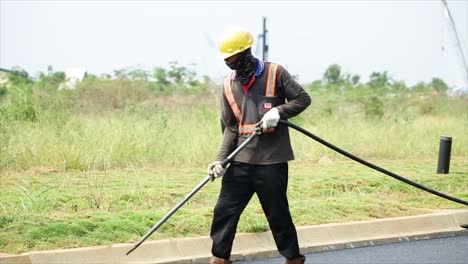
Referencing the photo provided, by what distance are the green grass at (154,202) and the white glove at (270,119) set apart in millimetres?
2225

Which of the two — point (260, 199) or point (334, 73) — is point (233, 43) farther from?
point (334, 73)

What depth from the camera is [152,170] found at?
12.1m

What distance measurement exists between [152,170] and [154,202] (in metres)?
2.93

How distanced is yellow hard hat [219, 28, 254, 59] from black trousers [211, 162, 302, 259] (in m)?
0.82

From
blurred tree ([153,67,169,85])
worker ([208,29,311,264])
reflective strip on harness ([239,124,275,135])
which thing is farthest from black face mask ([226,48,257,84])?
blurred tree ([153,67,169,85])

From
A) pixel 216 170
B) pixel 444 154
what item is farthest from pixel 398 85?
pixel 216 170

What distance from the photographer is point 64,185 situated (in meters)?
9.91

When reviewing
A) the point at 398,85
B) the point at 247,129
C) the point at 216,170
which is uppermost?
the point at 247,129

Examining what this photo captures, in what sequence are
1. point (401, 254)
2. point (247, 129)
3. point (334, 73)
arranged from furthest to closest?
point (334, 73) < point (401, 254) < point (247, 129)

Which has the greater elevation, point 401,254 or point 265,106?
point 265,106

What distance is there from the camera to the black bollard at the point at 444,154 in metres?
12.5

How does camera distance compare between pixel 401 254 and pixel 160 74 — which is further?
pixel 160 74

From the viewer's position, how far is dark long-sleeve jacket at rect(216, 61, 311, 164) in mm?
6051

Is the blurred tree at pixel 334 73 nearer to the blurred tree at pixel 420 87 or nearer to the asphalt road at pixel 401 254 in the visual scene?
the blurred tree at pixel 420 87
